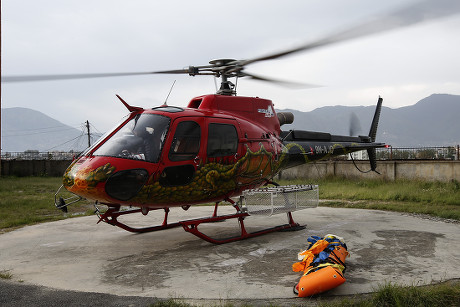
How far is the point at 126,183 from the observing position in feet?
19.4

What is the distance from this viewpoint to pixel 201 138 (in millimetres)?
6758

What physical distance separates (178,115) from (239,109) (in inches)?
73.0

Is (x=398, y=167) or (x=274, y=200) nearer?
(x=274, y=200)

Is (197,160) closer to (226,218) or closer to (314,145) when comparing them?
(226,218)

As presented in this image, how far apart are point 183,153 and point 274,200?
206cm

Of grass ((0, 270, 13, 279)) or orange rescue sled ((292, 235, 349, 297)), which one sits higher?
orange rescue sled ((292, 235, 349, 297))

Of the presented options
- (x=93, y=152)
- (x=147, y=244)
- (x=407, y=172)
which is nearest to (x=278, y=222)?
(x=147, y=244)

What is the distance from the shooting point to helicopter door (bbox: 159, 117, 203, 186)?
631 centimetres

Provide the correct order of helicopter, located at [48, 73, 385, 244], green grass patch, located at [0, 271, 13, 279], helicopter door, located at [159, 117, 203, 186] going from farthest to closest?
helicopter door, located at [159, 117, 203, 186] → helicopter, located at [48, 73, 385, 244] → green grass patch, located at [0, 271, 13, 279]

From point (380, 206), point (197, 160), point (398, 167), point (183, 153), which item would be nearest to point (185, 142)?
point (183, 153)

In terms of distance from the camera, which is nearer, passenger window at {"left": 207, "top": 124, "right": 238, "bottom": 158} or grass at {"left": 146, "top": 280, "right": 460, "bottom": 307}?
grass at {"left": 146, "top": 280, "right": 460, "bottom": 307}

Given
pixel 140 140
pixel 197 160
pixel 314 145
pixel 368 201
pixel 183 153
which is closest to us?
pixel 140 140

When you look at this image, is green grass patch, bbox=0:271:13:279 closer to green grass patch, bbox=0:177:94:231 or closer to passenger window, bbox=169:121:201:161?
passenger window, bbox=169:121:201:161

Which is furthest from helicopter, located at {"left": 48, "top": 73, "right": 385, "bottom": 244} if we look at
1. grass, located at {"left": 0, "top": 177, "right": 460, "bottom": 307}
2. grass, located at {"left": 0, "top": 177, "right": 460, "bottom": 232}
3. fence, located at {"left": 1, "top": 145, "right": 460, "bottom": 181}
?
fence, located at {"left": 1, "top": 145, "right": 460, "bottom": 181}
